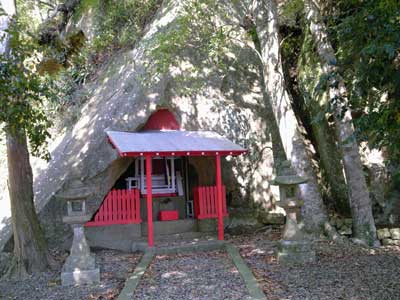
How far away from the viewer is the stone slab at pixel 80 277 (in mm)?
6934

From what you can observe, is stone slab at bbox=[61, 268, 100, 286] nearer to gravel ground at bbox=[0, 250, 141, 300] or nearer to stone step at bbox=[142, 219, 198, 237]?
gravel ground at bbox=[0, 250, 141, 300]

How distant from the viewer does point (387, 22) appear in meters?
4.36

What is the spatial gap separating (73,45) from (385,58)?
1274 cm

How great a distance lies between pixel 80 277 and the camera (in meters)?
6.97

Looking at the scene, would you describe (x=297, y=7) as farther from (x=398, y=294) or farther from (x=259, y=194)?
(x=398, y=294)

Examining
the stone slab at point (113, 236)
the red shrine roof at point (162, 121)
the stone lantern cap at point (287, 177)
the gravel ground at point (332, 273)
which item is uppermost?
the red shrine roof at point (162, 121)

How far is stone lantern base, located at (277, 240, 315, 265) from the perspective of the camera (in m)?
7.62

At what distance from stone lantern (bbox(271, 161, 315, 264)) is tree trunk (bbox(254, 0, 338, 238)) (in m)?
1.76

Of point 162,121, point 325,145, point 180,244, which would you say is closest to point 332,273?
point 180,244

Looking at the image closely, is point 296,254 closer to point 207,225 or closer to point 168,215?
point 207,225

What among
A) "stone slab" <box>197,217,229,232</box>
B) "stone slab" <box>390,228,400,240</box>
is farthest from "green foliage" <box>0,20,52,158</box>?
"stone slab" <box>390,228,400,240</box>

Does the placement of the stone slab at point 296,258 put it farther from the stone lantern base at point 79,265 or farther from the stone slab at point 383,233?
the stone lantern base at point 79,265

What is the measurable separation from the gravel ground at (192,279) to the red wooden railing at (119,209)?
1.76 m

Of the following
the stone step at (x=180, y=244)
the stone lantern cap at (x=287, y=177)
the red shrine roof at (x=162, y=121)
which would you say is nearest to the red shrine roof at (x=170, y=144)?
the red shrine roof at (x=162, y=121)
